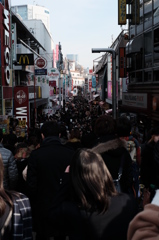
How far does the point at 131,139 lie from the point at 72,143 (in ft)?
6.71

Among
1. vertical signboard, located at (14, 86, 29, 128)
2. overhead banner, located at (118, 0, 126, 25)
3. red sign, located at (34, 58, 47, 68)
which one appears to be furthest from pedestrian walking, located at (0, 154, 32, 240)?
red sign, located at (34, 58, 47, 68)

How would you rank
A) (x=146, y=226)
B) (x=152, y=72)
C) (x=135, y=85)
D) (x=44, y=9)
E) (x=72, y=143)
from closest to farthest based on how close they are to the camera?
(x=146, y=226)
(x=72, y=143)
(x=152, y=72)
(x=135, y=85)
(x=44, y=9)

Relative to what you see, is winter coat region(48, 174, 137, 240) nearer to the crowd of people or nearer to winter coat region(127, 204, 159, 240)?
the crowd of people

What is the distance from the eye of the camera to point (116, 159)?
3.64m

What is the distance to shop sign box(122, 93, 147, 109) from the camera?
1448 cm

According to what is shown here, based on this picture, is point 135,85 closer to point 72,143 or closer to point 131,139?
point 72,143

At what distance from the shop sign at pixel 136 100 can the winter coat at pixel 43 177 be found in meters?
11.0

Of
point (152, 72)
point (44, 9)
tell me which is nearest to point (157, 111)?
point (152, 72)

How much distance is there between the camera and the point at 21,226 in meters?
2.34

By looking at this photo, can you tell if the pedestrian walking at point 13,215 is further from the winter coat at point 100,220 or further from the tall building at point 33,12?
the tall building at point 33,12

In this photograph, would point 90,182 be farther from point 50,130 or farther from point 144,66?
point 144,66

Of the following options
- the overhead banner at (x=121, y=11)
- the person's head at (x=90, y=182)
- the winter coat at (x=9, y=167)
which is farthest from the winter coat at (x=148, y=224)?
the overhead banner at (x=121, y=11)

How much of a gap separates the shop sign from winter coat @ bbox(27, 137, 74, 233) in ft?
36.2

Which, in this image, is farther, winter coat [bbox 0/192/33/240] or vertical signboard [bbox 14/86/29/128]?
vertical signboard [bbox 14/86/29/128]
